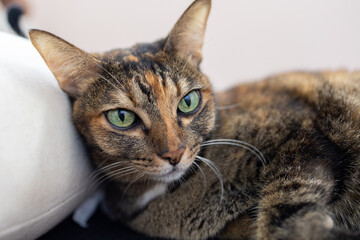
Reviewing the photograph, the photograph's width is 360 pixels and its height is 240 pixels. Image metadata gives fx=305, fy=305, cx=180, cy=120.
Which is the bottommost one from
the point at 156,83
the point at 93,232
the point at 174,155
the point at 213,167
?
the point at 93,232

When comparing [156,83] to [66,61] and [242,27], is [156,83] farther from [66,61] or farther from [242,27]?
[242,27]

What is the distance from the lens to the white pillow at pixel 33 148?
A: 2.26 feet

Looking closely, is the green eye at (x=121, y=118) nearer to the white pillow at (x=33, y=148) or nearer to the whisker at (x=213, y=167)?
the white pillow at (x=33, y=148)

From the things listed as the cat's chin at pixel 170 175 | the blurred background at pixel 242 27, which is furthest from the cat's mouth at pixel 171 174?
the blurred background at pixel 242 27

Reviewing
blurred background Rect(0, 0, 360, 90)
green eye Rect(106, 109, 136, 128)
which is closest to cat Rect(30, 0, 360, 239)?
green eye Rect(106, 109, 136, 128)

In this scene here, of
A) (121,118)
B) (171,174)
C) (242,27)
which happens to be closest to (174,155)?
(171,174)

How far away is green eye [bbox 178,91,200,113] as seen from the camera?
91 centimetres

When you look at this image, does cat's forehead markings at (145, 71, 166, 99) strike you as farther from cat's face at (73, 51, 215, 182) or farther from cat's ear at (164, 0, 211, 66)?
cat's ear at (164, 0, 211, 66)

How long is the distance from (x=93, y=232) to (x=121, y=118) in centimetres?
43

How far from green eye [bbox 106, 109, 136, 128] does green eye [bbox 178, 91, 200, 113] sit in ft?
0.49

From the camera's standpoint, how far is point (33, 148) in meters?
0.73

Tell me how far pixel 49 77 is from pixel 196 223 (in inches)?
24.2

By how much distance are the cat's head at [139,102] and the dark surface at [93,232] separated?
7.8 inches

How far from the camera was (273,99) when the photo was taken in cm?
108
